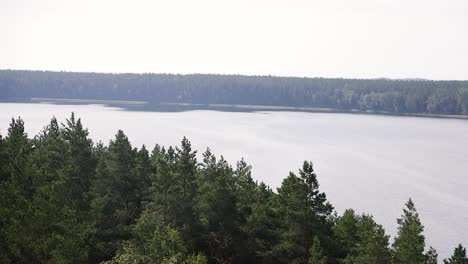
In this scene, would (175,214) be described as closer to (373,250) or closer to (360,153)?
(373,250)

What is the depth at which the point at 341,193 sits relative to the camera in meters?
76.6

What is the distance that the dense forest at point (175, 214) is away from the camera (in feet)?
92.0

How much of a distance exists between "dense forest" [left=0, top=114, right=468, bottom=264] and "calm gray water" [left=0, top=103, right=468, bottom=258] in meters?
20.5

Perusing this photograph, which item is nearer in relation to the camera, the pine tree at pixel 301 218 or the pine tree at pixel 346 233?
the pine tree at pixel 301 218

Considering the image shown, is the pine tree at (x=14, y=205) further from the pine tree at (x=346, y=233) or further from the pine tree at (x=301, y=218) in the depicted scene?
the pine tree at (x=346, y=233)

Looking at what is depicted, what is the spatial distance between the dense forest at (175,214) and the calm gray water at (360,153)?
2052 cm

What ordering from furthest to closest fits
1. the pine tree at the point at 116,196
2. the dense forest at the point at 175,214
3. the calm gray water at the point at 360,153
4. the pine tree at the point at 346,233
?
1. the calm gray water at the point at 360,153
2. the pine tree at the point at 116,196
3. the pine tree at the point at 346,233
4. the dense forest at the point at 175,214

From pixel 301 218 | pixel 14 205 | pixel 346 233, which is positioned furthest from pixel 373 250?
pixel 14 205

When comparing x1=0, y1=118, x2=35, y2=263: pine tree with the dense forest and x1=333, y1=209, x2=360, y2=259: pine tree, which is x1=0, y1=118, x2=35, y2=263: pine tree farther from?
x1=333, y1=209, x2=360, y2=259: pine tree

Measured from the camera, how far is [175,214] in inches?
1446

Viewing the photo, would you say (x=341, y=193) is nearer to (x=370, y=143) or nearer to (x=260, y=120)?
(x=370, y=143)

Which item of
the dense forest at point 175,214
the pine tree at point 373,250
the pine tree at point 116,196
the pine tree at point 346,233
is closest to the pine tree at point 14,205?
the dense forest at point 175,214

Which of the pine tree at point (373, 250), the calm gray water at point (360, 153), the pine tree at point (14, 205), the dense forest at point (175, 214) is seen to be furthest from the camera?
the calm gray water at point (360, 153)

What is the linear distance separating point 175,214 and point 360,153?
86.8 m
